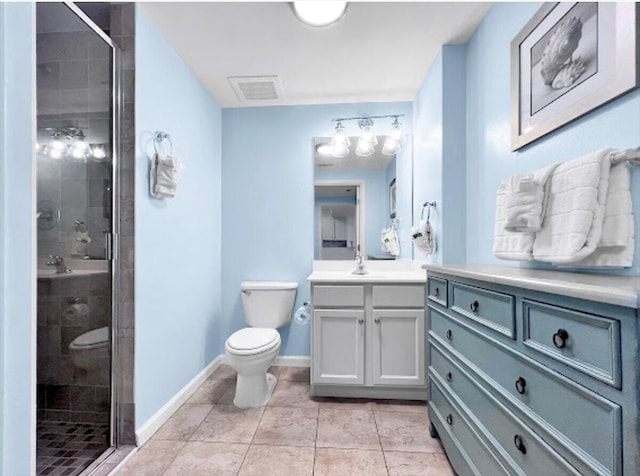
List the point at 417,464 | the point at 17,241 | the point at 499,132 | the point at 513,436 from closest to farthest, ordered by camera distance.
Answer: the point at 17,241 < the point at 513,436 < the point at 417,464 < the point at 499,132

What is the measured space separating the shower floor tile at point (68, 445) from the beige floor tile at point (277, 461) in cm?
76

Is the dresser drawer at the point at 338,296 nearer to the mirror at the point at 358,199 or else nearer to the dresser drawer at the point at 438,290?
the dresser drawer at the point at 438,290

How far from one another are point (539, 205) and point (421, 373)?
4.39 feet

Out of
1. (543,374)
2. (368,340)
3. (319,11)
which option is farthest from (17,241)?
(368,340)

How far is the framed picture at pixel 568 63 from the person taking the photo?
32.4 inches

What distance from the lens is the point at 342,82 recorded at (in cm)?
221

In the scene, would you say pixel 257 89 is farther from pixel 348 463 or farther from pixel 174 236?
pixel 348 463

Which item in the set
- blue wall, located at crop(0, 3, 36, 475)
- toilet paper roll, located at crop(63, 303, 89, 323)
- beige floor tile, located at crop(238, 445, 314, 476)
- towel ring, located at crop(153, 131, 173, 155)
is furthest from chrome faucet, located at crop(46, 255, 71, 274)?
beige floor tile, located at crop(238, 445, 314, 476)

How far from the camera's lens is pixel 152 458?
1418mm

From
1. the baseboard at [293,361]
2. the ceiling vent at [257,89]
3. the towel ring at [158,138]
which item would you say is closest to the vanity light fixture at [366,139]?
the ceiling vent at [257,89]

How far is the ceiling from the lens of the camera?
1550 millimetres

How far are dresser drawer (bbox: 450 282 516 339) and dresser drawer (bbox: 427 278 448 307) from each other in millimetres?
79

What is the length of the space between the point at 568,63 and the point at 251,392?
231 cm

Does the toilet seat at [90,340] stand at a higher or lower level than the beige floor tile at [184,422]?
higher
